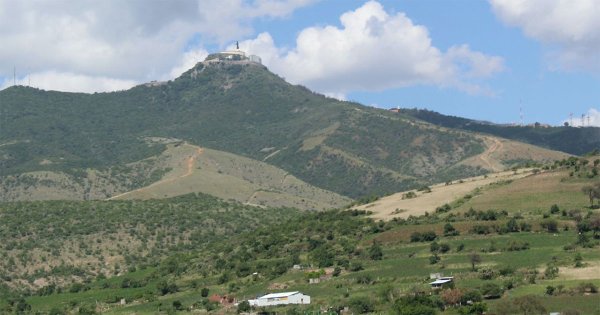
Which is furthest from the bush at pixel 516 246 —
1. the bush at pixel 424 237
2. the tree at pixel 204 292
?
the tree at pixel 204 292

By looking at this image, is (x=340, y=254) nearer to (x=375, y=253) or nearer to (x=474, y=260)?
(x=375, y=253)

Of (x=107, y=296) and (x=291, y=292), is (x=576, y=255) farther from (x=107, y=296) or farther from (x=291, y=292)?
(x=107, y=296)

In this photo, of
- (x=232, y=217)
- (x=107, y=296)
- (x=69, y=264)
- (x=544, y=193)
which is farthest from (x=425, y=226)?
(x=232, y=217)

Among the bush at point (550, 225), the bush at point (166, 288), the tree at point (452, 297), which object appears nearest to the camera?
the tree at point (452, 297)

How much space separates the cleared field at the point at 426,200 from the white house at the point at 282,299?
129 ft

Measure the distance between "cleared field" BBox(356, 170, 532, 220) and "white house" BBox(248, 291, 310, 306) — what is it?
129 ft

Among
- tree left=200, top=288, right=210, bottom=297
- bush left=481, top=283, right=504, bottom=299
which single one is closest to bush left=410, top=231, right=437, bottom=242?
tree left=200, top=288, right=210, bottom=297

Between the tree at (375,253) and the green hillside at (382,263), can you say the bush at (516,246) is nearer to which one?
the green hillside at (382,263)

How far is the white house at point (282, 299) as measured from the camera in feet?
339

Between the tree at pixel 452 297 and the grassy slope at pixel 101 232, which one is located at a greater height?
the grassy slope at pixel 101 232

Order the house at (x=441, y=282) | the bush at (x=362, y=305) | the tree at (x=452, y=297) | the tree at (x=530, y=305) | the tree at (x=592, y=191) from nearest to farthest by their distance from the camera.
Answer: the tree at (x=530, y=305) → the tree at (x=452, y=297) → the bush at (x=362, y=305) → the house at (x=441, y=282) → the tree at (x=592, y=191)

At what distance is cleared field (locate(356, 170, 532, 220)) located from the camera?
477 feet

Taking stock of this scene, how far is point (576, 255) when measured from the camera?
102 metres

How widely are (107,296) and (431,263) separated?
3663cm
